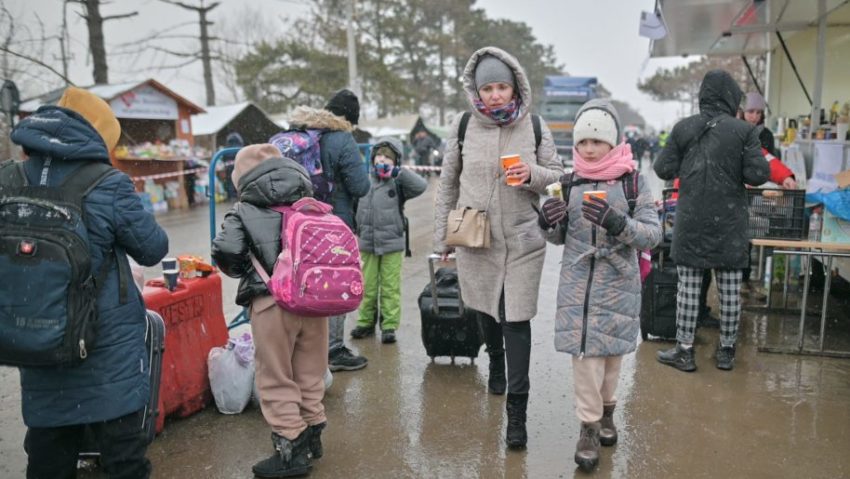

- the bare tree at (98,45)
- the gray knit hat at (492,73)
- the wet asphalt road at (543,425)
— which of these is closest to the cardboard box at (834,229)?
the wet asphalt road at (543,425)

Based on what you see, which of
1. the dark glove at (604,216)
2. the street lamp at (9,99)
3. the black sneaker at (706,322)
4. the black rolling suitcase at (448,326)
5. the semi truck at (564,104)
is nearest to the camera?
the dark glove at (604,216)

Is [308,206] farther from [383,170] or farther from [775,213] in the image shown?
[775,213]

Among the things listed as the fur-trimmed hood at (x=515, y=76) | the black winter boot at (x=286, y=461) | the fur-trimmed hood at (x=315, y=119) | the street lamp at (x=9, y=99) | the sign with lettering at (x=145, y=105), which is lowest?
the black winter boot at (x=286, y=461)

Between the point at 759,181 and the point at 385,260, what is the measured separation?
9.17 ft

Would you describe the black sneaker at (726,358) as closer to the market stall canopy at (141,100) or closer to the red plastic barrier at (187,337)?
the red plastic barrier at (187,337)

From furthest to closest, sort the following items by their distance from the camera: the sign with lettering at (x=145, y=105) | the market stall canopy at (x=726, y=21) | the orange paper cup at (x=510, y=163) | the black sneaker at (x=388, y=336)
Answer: the sign with lettering at (x=145, y=105), the market stall canopy at (x=726, y=21), the black sneaker at (x=388, y=336), the orange paper cup at (x=510, y=163)

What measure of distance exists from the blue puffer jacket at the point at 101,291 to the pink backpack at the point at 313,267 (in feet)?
2.05

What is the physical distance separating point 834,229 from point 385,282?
3614mm

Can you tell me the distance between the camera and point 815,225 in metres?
5.58

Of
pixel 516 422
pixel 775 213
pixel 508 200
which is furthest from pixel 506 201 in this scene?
pixel 775 213

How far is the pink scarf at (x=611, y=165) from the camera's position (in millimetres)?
3375

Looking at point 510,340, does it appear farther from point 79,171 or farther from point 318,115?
point 79,171

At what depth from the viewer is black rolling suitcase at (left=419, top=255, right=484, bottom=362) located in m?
4.70

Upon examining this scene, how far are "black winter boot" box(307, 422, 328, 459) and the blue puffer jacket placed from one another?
102 cm
